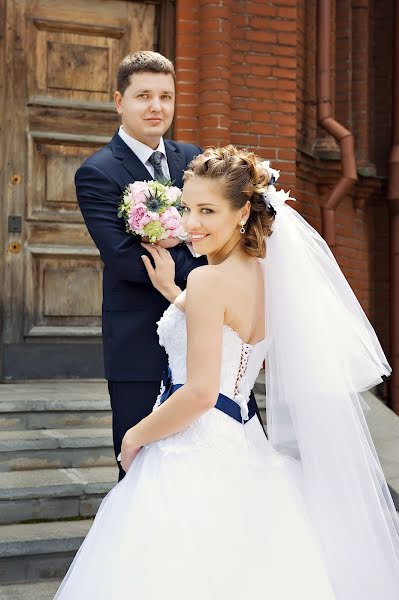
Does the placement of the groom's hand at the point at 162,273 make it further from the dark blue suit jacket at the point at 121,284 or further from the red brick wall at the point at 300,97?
the red brick wall at the point at 300,97

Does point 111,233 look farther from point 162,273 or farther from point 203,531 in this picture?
point 203,531

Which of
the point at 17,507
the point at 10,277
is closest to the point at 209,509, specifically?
the point at 17,507

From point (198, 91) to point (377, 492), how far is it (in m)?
4.78

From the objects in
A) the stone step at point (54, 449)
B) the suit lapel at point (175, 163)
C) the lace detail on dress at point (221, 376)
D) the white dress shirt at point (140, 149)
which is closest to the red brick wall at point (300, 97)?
the stone step at point (54, 449)

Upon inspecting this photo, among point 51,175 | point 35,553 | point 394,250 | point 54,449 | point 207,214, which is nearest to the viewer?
point 207,214

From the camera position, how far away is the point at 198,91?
7.42 meters

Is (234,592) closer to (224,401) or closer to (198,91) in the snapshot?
(224,401)

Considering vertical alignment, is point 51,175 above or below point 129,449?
above

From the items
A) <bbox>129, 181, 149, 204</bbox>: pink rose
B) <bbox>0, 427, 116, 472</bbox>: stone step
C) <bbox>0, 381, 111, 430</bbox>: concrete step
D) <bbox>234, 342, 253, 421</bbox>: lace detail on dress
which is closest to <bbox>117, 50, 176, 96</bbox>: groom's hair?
<bbox>129, 181, 149, 204</bbox>: pink rose

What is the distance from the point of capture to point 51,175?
720 cm

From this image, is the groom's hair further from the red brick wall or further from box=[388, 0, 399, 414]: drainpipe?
box=[388, 0, 399, 414]: drainpipe

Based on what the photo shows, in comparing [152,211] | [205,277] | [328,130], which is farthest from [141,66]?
[328,130]

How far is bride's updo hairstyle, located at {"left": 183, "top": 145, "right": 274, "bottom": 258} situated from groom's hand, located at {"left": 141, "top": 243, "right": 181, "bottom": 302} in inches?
23.4

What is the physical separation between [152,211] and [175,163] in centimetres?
45
